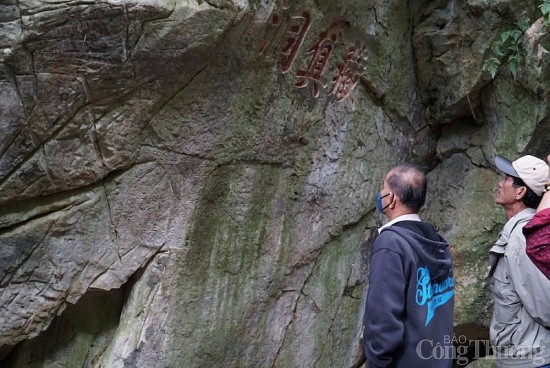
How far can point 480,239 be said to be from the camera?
525cm

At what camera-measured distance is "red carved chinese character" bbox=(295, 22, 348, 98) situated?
4.56 m

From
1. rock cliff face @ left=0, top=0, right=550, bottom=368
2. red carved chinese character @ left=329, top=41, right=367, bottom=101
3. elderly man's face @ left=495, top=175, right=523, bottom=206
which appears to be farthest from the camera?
red carved chinese character @ left=329, top=41, right=367, bottom=101

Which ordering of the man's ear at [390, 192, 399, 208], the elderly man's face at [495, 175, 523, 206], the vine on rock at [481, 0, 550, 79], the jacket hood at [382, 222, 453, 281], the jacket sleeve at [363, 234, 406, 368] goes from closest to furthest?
1. the jacket sleeve at [363, 234, 406, 368]
2. the jacket hood at [382, 222, 453, 281]
3. the man's ear at [390, 192, 399, 208]
4. the elderly man's face at [495, 175, 523, 206]
5. the vine on rock at [481, 0, 550, 79]

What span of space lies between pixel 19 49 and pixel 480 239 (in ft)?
13.6

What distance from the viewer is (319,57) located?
4.63 meters

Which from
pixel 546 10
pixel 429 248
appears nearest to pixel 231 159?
pixel 429 248

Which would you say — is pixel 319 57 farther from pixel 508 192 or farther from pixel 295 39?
pixel 508 192

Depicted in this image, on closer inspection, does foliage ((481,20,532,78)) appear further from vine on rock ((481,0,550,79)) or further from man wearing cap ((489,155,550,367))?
man wearing cap ((489,155,550,367))

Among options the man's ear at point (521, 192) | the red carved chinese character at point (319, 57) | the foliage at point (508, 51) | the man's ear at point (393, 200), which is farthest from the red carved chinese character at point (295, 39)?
the man's ear at point (521, 192)

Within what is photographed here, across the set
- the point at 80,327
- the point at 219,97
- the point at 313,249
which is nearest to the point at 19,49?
the point at 219,97

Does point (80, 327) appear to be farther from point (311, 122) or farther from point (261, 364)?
point (311, 122)

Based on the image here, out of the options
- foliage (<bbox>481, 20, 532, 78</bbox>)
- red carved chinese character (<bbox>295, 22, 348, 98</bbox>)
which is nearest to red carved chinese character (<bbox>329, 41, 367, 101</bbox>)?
red carved chinese character (<bbox>295, 22, 348, 98</bbox>)

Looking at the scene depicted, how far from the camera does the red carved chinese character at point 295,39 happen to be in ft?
14.3

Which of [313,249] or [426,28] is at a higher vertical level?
[426,28]
